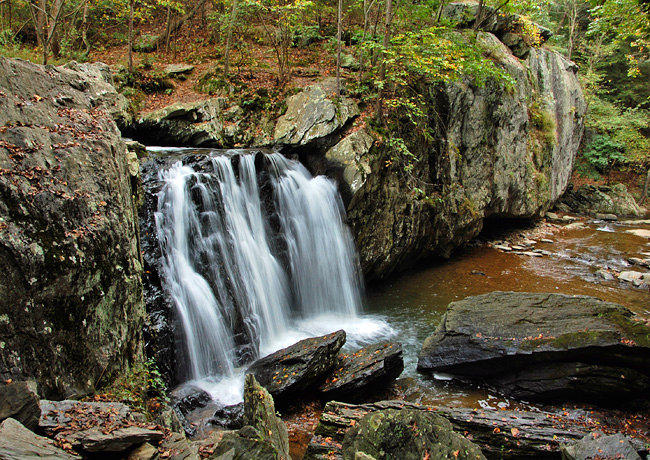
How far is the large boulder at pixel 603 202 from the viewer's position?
792 inches

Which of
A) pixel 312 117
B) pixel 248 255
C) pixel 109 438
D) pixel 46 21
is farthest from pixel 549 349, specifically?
pixel 46 21

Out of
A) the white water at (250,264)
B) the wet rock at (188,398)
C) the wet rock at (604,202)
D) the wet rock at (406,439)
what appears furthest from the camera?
the wet rock at (604,202)

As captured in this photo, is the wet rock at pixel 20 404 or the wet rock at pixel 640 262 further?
the wet rock at pixel 640 262

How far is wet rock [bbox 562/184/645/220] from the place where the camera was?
2011cm

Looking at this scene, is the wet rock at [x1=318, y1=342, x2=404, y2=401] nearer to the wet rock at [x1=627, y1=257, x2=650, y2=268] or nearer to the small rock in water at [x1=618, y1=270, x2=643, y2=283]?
the small rock in water at [x1=618, y1=270, x2=643, y2=283]

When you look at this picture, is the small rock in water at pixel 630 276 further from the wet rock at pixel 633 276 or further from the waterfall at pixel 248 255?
the waterfall at pixel 248 255

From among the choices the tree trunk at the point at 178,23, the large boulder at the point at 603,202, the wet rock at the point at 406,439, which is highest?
the tree trunk at the point at 178,23

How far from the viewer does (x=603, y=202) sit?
20531 mm

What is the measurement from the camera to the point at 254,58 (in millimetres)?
14172

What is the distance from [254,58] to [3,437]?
14.3 meters

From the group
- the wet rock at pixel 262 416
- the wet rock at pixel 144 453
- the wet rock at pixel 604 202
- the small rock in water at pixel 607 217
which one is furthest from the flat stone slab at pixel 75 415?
the wet rock at pixel 604 202

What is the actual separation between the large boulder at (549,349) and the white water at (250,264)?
1.95 meters

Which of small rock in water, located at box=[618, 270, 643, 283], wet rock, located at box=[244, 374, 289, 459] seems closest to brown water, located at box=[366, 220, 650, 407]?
small rock in water, located at box=[618, 270, 643, 283]

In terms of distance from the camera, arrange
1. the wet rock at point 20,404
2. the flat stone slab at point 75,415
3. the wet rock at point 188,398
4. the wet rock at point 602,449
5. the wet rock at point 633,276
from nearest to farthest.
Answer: the wet rock at point 20,404 < the flat stone slab at point 75,415 < the wet rock at point 602,449 < the wet rock at point 188,398 < the wet rock at point 633,276
